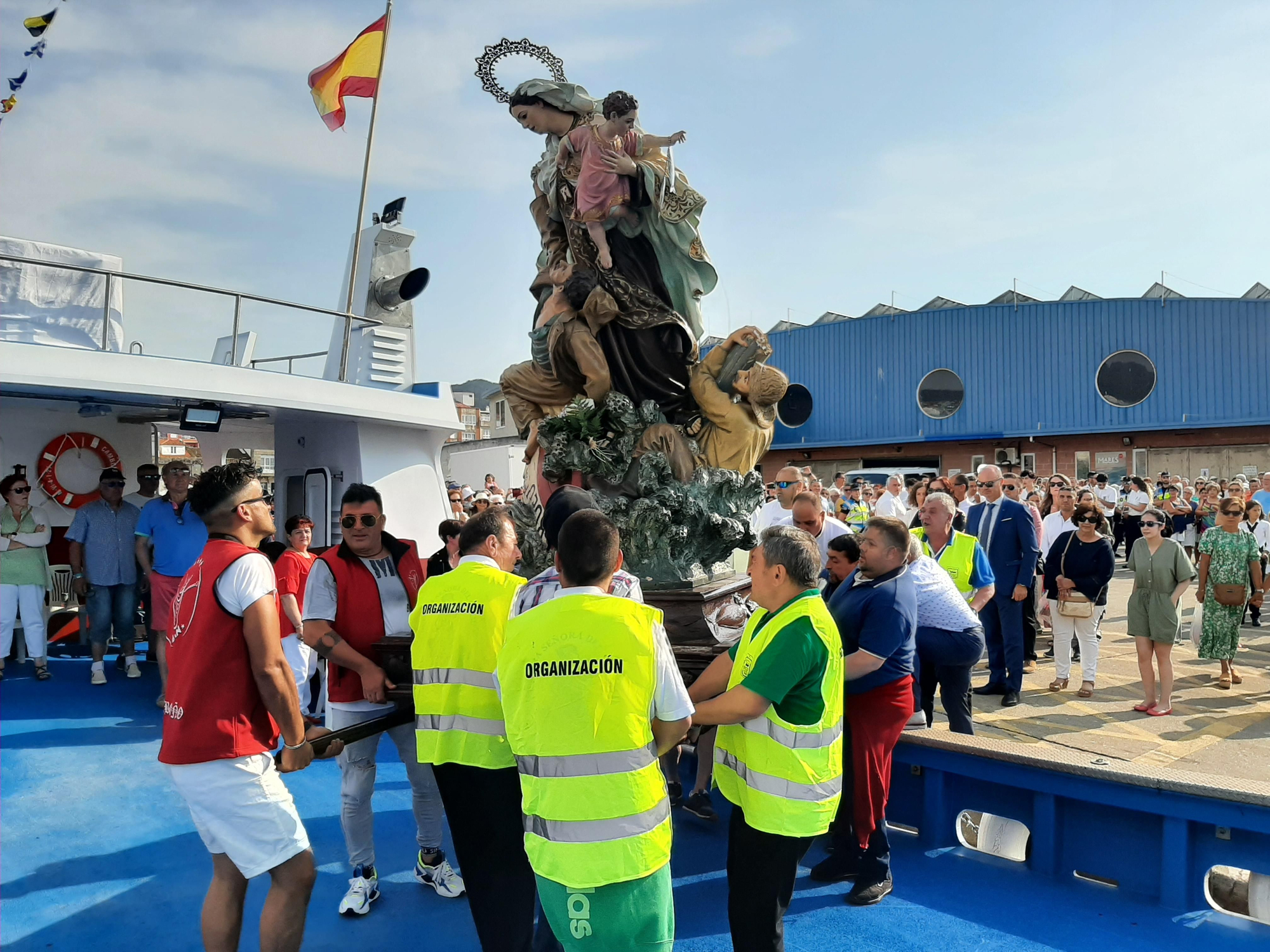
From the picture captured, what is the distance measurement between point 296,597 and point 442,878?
2472mm

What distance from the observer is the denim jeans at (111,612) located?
278 inches

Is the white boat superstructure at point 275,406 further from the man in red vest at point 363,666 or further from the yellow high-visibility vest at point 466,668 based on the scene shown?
the yellow high-visibility vest at point 466,668

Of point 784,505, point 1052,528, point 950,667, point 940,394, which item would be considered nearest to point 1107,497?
point 1052,528

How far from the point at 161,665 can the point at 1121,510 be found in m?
15.0

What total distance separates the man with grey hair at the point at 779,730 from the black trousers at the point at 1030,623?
4694 mm

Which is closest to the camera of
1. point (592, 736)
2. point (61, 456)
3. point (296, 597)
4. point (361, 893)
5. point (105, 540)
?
point (592, 736)

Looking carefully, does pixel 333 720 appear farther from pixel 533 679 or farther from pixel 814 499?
pixel 814 499

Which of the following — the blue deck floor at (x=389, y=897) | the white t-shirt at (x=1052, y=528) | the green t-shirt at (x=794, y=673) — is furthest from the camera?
the white t-shirt at (x=1052, y=528)

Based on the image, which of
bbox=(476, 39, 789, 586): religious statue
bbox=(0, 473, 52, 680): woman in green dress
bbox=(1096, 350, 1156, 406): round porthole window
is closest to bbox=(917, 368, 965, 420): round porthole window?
bbox=(1096, 350, 1156, 406): round porthole window

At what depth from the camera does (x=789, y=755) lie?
2641 millimetres

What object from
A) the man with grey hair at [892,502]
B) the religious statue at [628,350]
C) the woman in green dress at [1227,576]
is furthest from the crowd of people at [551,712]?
the man with grey hair at [892,502]

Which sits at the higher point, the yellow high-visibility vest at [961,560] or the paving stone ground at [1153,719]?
the yellow high-visibility vest at [961,560]

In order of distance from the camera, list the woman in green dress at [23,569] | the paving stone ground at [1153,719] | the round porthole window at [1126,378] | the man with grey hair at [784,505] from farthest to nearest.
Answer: the round porthole window at [1126,378], the man with grey hair at [784,505], the woman in green dress at [23,569], the paving stone ground at [1153,719]

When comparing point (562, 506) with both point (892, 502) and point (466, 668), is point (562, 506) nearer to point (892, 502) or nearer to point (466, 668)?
point (466, 668)
